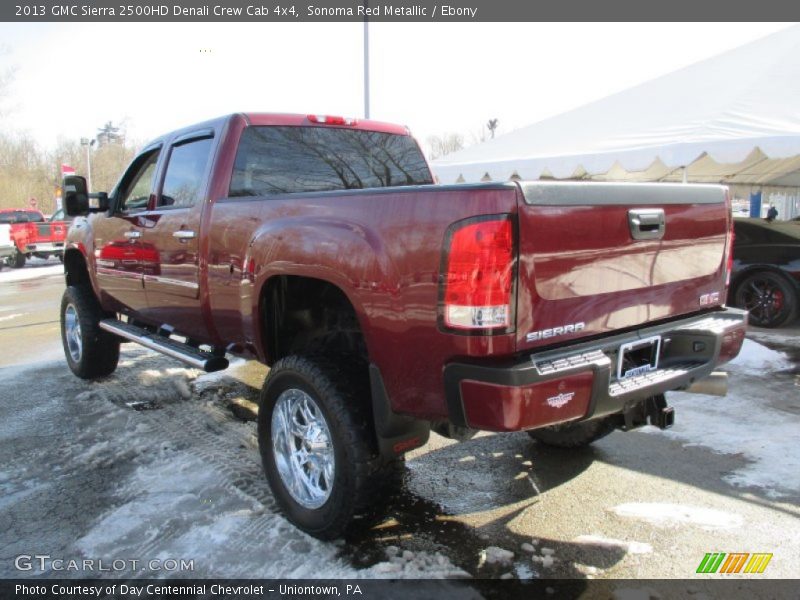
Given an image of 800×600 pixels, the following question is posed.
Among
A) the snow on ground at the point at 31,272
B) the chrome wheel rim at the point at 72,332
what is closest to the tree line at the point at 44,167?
the snow on ground at the point at 31,272

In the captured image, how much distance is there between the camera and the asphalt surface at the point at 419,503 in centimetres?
275

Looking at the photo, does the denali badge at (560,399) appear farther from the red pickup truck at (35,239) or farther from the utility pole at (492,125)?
the utility pole at (492,125)

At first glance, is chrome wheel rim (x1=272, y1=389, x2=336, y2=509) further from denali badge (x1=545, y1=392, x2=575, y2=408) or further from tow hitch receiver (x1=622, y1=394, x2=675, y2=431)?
tow hitch receiver (x1=622, y1=394, x2=675, y2=431)

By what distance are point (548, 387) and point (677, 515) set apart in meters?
1.51

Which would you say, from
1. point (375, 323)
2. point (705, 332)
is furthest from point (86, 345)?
point (705, 332)

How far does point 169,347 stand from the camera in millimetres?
4211

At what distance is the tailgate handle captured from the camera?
8.45 ft

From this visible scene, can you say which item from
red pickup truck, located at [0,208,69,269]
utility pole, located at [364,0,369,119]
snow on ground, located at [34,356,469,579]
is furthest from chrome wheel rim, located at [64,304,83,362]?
red pickup truck, located at [0,208,69,269]

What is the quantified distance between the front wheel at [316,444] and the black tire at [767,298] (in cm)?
732

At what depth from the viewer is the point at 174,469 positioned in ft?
12.3

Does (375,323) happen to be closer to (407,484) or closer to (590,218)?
(590,218)

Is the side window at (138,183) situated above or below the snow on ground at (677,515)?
above

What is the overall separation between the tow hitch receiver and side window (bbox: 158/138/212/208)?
2.78m

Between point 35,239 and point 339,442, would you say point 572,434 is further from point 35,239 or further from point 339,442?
point 35,239
